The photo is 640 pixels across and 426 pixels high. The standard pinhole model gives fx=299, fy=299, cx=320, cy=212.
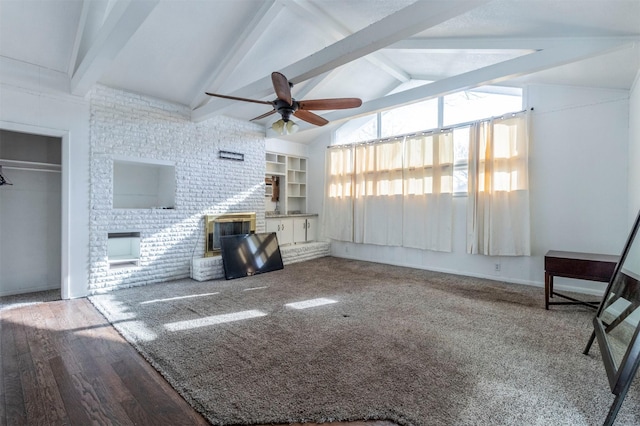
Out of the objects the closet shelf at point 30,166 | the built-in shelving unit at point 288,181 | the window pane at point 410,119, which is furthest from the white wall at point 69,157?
the window pane at point 410,119

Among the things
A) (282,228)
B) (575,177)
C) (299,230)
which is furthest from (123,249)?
(575,177)

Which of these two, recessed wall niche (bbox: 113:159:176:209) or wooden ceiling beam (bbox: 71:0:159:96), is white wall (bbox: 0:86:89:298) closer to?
wooden ceiling beam (bbox: 71:0:159:96)

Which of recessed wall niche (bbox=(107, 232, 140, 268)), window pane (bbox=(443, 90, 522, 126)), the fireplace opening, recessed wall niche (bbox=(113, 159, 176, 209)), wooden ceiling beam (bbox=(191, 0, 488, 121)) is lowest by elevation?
recessed wall niche (bbox=(107, 232, 140, 268))

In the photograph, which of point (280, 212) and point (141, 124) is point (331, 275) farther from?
point (141, 124)

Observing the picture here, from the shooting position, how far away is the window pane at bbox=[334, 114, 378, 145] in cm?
679

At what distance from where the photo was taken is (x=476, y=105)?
17.5 feet

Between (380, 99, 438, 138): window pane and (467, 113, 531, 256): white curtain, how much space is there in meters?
0.96

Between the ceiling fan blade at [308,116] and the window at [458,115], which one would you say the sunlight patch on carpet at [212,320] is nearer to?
the ceiling fan blade at [308,116]

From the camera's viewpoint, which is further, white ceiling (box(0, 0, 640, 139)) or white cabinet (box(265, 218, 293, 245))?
white cabinet (box(265, 218, 293, 245))

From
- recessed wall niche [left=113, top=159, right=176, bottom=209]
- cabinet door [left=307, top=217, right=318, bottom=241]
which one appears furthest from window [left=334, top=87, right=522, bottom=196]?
recessed wall niche [left=113, top=159, right=176, bottom=209]

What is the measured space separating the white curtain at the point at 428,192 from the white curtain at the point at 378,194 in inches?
8.0

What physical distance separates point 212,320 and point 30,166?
357 centimetres

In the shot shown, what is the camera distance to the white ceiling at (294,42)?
2715 millimetres

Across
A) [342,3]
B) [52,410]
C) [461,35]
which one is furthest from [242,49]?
[52,410]
